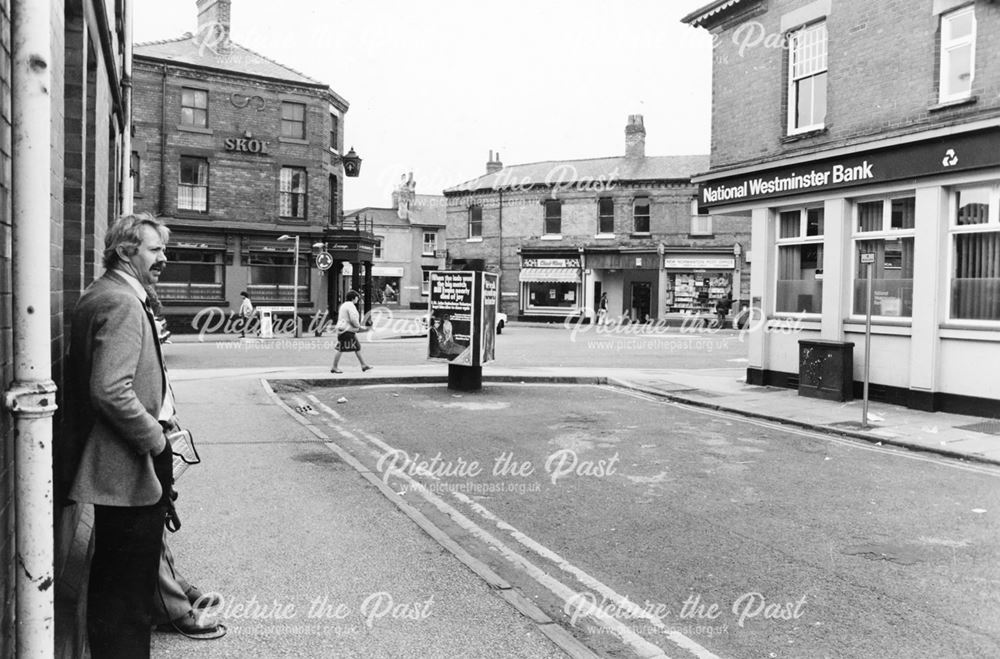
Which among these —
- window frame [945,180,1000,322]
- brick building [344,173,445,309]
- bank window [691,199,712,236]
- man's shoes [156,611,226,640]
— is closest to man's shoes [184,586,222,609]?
man's shoes [156,611,226,640]

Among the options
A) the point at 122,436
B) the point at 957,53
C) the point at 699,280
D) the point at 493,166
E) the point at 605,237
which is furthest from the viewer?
the point at 493,166

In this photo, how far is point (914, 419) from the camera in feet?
38.0

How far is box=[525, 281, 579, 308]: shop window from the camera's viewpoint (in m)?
46.0

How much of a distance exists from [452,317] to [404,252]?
52.9m

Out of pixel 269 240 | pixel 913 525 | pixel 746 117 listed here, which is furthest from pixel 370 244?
pixel 913 525

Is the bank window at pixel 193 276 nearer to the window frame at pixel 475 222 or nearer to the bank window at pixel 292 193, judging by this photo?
the bank window at pixel 292 193

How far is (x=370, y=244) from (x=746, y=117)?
23913 millimetres

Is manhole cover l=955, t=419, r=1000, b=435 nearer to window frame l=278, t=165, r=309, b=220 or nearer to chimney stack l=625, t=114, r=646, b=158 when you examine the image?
window frame l=278, t=165, r=309, b=220

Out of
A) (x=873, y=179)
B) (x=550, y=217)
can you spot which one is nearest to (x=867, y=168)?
(x=873, y=179)

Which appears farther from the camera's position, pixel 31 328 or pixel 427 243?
pixel 427 243

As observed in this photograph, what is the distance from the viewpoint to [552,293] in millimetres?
46531

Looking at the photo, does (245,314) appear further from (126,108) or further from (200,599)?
(200,599)

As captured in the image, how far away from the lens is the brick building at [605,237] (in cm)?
4281

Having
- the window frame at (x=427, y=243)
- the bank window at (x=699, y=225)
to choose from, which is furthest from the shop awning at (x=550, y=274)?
the window frame at (x=427, y=243)
